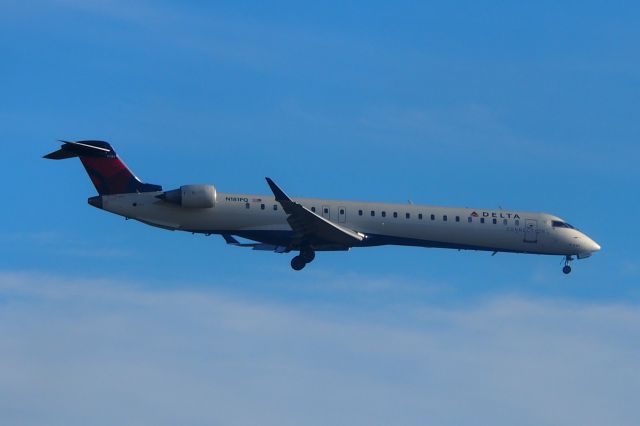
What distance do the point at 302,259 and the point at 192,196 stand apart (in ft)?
16.3

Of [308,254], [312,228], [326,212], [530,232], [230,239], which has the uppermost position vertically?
[530,232]

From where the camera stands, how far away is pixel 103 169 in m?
61.3

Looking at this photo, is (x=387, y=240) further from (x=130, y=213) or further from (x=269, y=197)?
(x=130, y=213)

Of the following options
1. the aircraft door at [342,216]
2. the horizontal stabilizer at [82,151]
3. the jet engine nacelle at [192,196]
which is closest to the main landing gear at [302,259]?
the aircraft door at [342,216]

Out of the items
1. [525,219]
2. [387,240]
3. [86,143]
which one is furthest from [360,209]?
[86,143]

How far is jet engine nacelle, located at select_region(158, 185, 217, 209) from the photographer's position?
60.3 metres

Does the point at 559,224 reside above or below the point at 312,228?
above

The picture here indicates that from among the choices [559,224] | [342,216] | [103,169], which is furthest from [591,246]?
[103,169]

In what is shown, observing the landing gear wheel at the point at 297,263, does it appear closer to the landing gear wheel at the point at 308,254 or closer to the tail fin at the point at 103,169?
the landing gear wheel at the point at 308,254

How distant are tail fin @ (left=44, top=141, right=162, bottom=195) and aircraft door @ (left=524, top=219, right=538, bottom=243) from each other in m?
14.7

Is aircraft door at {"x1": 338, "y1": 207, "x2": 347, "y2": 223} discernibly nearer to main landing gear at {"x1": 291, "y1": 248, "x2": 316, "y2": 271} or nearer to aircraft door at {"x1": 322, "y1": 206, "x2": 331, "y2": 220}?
aircraft door at {"x1": 322, "y1": 206, "x2": 331, "y2": 220}

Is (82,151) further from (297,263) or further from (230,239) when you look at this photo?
(297,263)

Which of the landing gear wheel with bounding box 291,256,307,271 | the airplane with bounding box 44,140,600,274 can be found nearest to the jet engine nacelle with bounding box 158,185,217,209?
the airplane with bounding box 44,140,600,274

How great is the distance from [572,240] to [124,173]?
18.2 m
